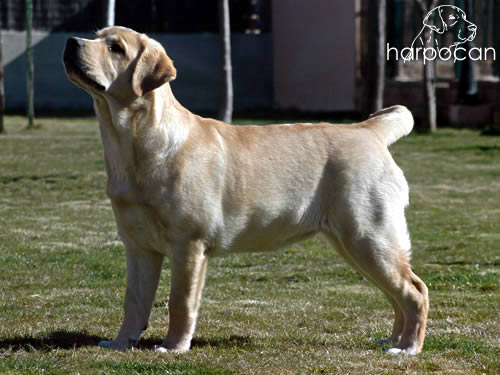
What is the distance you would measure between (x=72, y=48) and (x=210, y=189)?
119 centimetres

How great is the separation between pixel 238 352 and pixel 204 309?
1464mm

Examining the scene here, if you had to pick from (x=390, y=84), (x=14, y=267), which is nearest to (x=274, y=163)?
(x=14, y=267)

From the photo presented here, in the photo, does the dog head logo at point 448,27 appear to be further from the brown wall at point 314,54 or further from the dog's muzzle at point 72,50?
the dog's muzzle at point 72,50

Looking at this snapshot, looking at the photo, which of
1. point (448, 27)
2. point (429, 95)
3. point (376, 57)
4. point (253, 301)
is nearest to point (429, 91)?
point (429, 95)

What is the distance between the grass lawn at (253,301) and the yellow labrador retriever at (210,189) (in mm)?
388

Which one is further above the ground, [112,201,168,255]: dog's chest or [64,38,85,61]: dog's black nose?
[64,38,85,61]: dog's black nose

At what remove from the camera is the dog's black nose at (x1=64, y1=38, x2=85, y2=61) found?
5102 millimetres

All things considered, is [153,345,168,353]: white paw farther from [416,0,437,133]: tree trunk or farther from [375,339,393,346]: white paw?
[416,0,437,133]: tree trunk

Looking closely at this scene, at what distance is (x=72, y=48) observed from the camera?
201 inches

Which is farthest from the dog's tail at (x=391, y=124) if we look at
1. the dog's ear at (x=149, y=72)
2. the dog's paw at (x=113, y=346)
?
the dog's paw at (x=113, y=346)

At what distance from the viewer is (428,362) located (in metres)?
5.06

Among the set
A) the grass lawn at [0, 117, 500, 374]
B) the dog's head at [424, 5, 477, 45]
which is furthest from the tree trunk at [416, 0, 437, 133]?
the grass lawn at [0, 117, 500, 374]

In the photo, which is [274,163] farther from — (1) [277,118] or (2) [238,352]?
(1) [277,118]

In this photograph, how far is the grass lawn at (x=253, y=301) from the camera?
5043 mm
